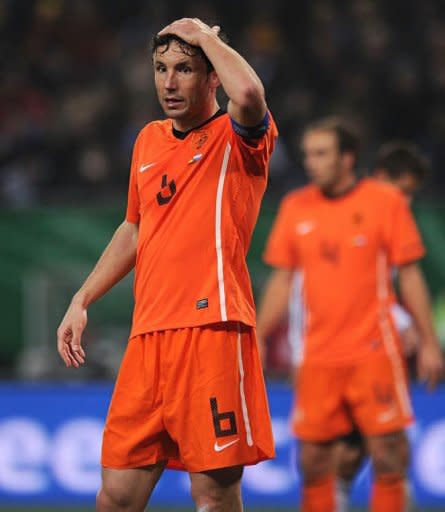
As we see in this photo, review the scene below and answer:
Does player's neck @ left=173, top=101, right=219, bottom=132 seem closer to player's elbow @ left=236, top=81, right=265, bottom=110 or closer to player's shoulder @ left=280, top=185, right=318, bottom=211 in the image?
player's elbow @ left=236, top=81, right=265, bottom=110

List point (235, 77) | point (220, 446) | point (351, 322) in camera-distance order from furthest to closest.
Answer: point (351, 322) → point (220, 446) → point (235, 77)

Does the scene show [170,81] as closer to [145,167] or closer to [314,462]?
[145,167]

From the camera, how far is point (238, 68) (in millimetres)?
3875

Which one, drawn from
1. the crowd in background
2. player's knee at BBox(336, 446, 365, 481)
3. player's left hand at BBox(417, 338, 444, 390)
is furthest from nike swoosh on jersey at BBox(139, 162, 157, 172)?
the crowd in background

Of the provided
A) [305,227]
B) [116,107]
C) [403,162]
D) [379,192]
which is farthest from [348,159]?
[116,107]

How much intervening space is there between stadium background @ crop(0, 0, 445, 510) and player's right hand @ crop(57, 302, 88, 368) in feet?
14.7

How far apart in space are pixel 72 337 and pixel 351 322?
2594 mm

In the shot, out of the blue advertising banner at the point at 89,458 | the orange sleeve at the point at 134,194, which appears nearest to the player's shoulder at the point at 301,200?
the blue advertising banner at the point at 89,458

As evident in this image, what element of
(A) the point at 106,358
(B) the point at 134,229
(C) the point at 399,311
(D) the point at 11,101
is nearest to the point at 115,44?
(D) the point at 11,101

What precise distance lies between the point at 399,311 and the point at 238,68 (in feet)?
11.5

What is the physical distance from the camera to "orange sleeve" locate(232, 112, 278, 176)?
4.09 metres

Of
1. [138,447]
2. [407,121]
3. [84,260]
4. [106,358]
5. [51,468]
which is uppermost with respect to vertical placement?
[407,121]

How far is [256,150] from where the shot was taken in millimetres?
4094

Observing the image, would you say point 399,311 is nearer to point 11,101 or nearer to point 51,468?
point 51,468
